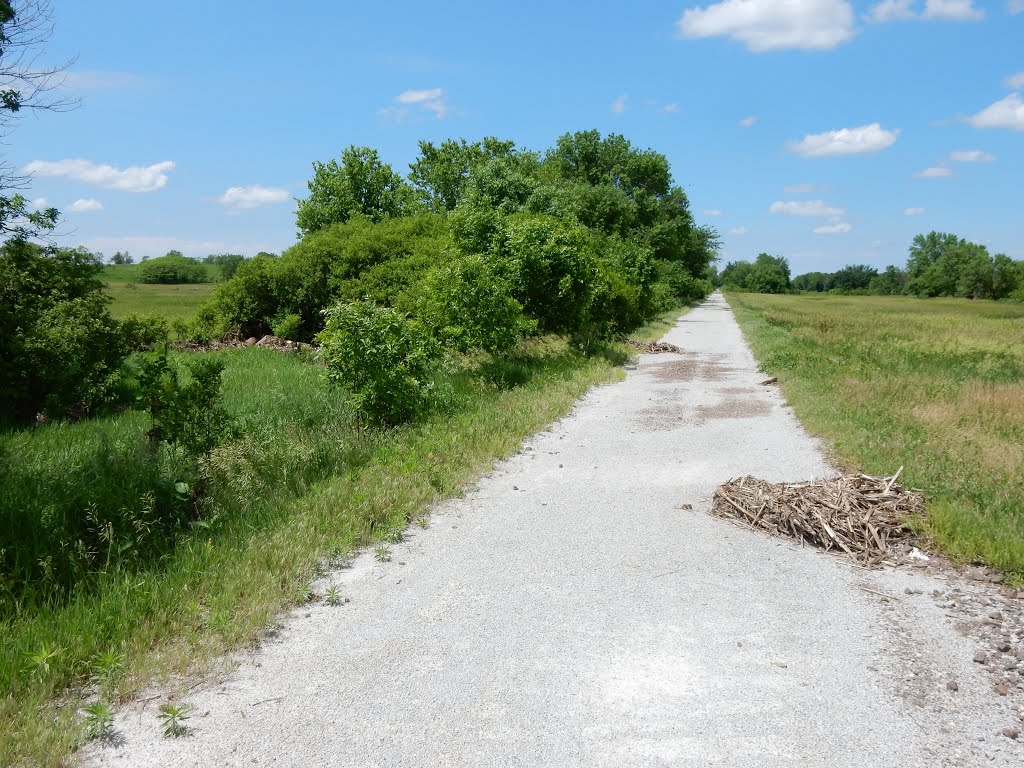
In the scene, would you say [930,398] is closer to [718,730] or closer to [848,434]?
[848,434]

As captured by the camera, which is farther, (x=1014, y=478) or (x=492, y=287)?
(x=492, y=287)

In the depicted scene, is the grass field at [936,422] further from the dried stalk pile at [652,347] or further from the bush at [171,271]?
the bush at [171,271]

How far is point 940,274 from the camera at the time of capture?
122 meters

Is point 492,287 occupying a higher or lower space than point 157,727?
higher

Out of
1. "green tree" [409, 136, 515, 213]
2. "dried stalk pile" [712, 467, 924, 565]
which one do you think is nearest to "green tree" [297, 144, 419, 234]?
"green tree" [409, 136, 515, 213]

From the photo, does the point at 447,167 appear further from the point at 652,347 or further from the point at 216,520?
the point at 216,520

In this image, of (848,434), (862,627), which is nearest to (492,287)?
(848,434)

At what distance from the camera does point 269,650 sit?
13.3 feet

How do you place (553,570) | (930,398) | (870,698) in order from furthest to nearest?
(930,398) → (553,570) → (870,698)

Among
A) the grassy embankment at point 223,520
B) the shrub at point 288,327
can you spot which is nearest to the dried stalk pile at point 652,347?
the shrub at point 288,327

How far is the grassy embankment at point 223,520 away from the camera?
3.73m

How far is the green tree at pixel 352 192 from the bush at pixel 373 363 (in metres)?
27.4

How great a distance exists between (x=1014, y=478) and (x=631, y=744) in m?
5.89

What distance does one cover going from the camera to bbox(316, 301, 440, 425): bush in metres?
9.57
